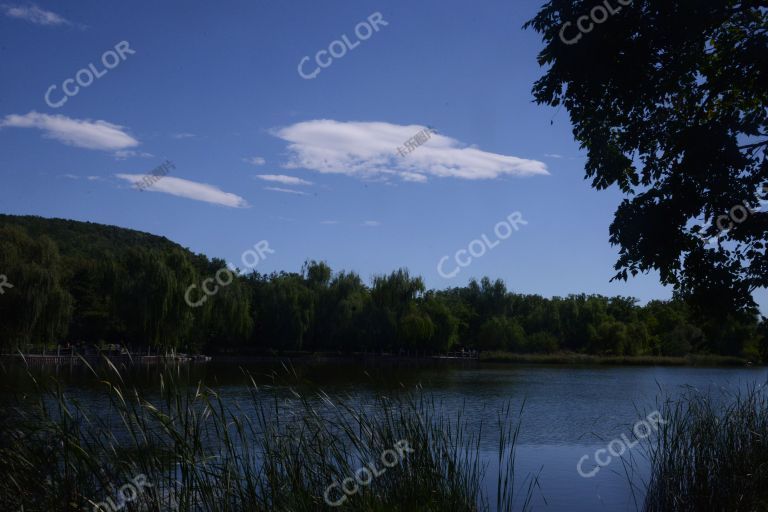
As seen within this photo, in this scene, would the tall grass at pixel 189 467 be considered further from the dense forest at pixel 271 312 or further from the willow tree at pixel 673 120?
the dense forest at pixel 271 312

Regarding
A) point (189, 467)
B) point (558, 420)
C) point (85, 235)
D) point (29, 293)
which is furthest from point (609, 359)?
point (189, 467)

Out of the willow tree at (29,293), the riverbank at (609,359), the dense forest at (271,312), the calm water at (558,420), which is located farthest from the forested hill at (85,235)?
the calm water at (558,420)

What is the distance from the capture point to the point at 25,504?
14.7ft

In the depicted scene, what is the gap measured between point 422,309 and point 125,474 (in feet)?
178

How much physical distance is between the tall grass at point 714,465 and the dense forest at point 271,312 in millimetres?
19125

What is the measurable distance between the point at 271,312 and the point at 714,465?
4612cm

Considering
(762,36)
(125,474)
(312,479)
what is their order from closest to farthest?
(125,474) → (312,479) → (762,36)

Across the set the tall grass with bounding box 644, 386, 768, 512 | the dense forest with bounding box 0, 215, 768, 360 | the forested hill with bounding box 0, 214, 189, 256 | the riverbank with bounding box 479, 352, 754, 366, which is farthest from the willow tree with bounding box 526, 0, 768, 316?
the forested hill with bounding box 0, 214, 189, 256

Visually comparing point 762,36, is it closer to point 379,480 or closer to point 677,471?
point 677,471

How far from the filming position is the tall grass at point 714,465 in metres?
6.48

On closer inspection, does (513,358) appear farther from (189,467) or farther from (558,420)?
(189,467)

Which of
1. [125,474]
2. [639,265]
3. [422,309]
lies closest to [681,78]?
[639,265]

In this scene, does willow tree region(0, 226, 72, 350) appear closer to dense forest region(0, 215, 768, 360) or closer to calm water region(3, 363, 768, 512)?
dense forest region(0, 215, 768, 360)

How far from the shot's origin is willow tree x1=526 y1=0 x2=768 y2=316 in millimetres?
6375
